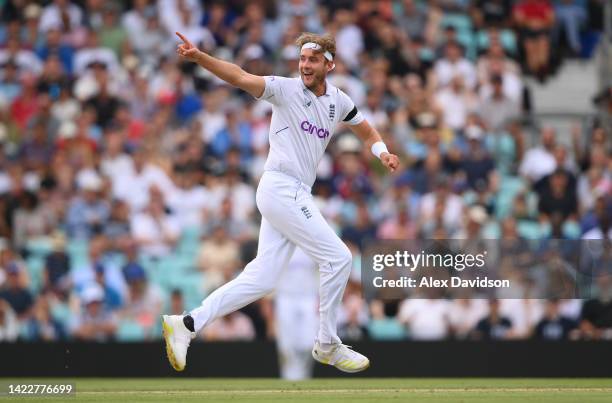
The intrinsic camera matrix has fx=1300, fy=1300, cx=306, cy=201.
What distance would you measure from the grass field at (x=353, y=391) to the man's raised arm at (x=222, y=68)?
255cm

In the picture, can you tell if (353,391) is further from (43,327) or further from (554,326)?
(43,327)

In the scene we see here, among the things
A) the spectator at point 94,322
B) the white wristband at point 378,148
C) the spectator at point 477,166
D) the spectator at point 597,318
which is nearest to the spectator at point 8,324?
the spectator at point 94,322

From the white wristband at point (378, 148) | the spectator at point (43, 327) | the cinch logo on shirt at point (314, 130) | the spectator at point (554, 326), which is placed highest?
the cinch logo on shirt at point (314, 130)

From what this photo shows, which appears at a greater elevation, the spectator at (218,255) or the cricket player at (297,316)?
the spectator at (218,255)

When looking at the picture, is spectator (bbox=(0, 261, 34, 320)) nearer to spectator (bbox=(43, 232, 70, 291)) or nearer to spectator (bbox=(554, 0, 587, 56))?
spectator (bbox=(43, 232, 70, 291))

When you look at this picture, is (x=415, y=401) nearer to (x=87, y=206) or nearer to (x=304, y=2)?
(x=87, y=206)

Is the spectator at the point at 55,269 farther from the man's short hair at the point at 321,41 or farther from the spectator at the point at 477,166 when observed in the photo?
the man's short hair at the point at 321,41

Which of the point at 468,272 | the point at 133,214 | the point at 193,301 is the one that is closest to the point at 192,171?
the point at 133,214

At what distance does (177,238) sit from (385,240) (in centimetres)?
293

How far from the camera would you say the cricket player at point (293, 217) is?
10.4 m

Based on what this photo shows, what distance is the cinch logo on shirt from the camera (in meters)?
10.5

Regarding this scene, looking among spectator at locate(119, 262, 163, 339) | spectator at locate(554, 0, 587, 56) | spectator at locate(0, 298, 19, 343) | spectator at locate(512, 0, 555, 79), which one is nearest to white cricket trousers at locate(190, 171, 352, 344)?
spectator at locate(119, 262, 163, 339)

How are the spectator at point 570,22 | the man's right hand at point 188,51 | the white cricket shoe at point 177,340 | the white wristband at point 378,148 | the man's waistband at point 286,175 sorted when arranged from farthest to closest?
1. the spectator at point 570,22
2. the white wristband at point 378,148
3. the man's waistband at point 286,175
4. the white cricket shoe at point 177,340
5. the man's right hand at point 188,51

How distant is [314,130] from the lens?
10586 millimetres
